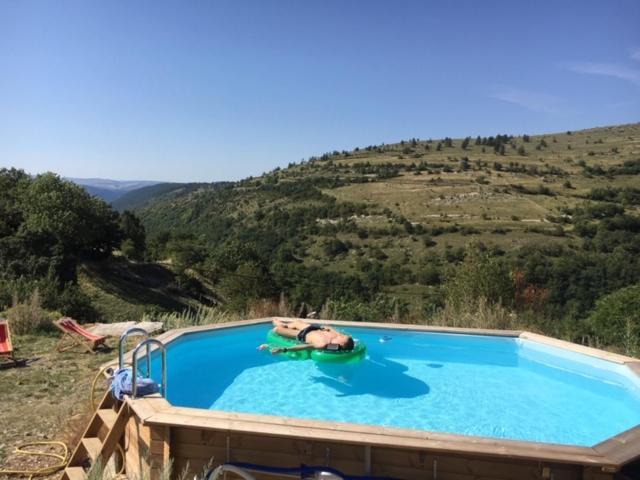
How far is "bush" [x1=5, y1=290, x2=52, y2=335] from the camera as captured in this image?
817cm

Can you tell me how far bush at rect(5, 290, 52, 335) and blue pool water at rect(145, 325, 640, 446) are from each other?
3.12 m

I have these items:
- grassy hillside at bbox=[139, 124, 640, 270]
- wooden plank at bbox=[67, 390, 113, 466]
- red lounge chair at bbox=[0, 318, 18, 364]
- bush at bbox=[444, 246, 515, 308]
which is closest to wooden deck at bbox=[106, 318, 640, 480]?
wooden plank at bbox=[67, 390, 113, 466]

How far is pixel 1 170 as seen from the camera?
31.8 m

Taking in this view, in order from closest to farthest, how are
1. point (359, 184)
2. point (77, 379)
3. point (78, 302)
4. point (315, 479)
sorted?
point (315, 479), point (77, 379), point (78, 302), point (359, 184)

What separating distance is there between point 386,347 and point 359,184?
5157 cm

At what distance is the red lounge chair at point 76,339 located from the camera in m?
7.27

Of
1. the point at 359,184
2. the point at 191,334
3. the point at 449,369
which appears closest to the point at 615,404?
the point at 449,369

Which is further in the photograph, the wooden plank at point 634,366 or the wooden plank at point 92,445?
the wooden plank at point 634,366

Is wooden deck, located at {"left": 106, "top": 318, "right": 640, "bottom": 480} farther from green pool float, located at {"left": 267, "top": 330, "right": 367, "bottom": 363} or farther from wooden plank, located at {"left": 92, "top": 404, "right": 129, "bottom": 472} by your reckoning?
green pool float, located at {"left": 267, "top": 330, "right": 367, "bottom": 363}

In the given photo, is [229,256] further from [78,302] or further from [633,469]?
[633,469]

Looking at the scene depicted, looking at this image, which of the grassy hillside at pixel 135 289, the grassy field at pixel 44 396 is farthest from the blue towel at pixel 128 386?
the grassy hillside at pixel 135 289

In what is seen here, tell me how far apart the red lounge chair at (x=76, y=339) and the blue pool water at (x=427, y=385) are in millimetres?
1449

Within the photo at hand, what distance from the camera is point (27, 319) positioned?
27.2 feet

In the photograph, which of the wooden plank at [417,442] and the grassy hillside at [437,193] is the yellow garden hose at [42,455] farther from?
the grassy hillside at [437,193]
